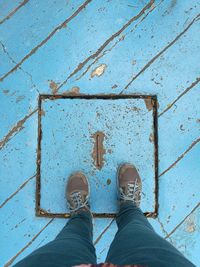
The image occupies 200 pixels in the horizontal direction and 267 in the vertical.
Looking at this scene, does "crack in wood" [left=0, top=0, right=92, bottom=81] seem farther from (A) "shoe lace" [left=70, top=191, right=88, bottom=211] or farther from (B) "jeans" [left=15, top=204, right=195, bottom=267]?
(B) "jeans" [left=15, top=204, right=195, bottom=267]

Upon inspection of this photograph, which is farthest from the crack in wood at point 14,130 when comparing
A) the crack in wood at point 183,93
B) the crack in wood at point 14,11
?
the crack in wood at point 183,93

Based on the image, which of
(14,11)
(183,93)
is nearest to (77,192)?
(183,93)

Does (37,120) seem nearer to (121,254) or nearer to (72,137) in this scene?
(72,137)

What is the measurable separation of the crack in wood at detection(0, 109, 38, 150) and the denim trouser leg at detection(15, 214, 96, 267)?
1.53ft

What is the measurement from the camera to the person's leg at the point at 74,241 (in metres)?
1.00

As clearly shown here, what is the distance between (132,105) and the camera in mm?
1586

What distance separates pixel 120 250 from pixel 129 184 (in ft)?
1.50

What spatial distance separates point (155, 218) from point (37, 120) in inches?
26.5

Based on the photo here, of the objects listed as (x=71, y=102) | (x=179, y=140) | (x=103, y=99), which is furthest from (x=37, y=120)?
(x=179, y=140)

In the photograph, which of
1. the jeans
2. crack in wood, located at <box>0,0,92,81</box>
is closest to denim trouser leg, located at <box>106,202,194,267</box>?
the jeans

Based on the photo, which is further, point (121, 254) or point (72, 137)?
point (72, 137)

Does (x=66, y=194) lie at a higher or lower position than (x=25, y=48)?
lower

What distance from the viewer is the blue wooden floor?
5.08 ft

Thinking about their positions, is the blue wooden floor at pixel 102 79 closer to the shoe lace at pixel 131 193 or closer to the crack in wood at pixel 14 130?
the crack in wood at pixel 14 130
